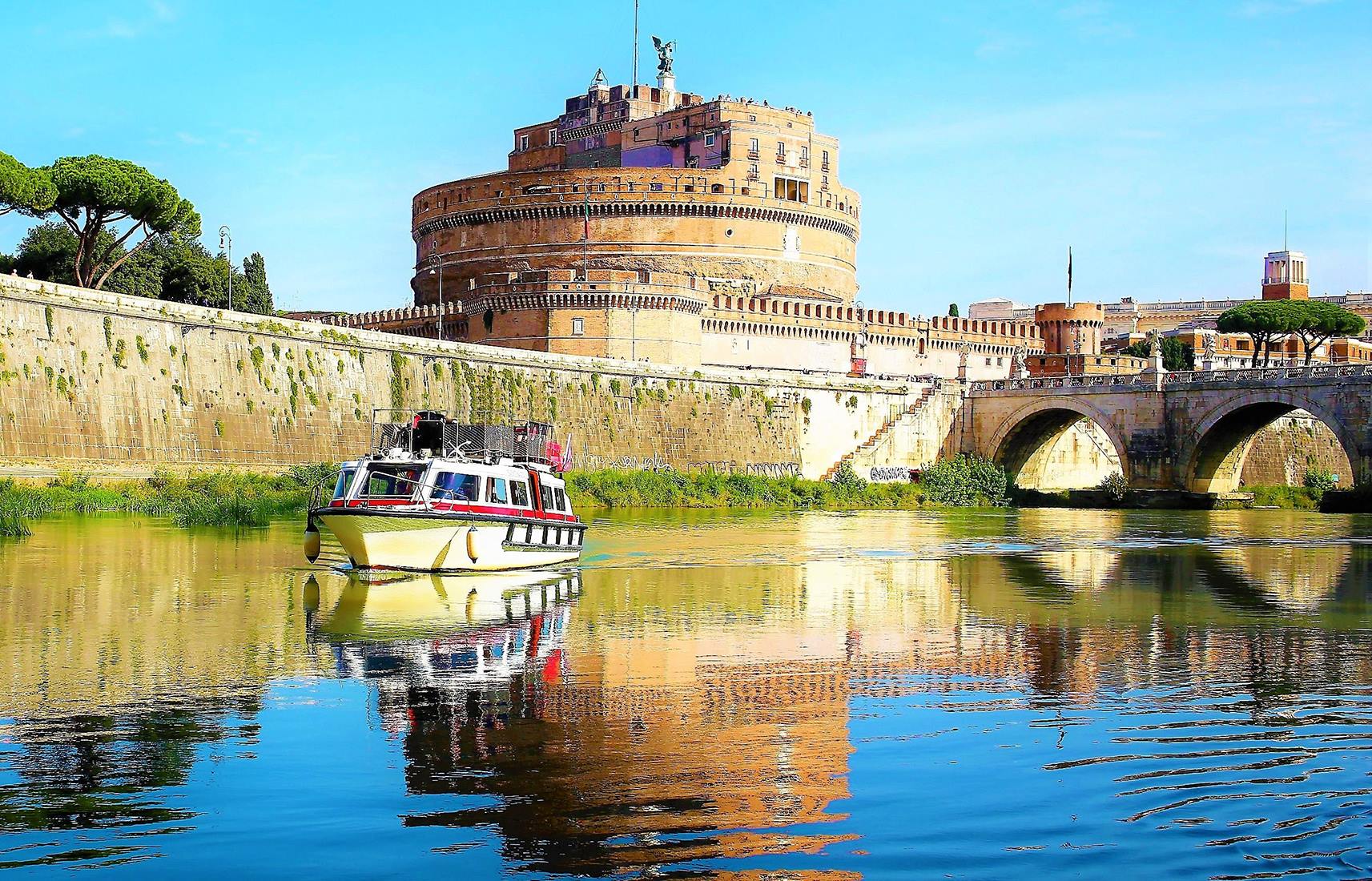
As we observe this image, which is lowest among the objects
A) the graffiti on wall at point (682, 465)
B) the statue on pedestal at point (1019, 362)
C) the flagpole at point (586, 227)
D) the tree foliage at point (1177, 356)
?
the graffiti on wall at point (682, 465)

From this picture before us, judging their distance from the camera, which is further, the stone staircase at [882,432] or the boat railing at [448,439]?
the stone staircase at [882,432]

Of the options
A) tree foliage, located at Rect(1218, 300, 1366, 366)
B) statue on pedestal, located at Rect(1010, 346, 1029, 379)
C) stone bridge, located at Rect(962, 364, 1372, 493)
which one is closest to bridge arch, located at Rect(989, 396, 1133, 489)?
stone bridge, located at Rect(962, 364, 1372, 493)

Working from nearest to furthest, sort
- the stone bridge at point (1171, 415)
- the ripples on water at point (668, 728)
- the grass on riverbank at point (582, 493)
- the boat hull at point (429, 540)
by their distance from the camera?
the ripples on water at point (668, 728) < the boat hull at point (429, 540) < the grass on riverbank at point (582, 493) < the stone bridge at point (1171, 415)

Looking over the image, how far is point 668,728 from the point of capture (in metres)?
10.2

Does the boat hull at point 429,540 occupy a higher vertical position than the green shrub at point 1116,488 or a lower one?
lower

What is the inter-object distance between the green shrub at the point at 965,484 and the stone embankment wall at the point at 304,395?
10.3 feet

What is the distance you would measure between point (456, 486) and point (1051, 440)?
4279 centimetres

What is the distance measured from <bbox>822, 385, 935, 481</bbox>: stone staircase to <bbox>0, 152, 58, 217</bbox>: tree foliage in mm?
25085

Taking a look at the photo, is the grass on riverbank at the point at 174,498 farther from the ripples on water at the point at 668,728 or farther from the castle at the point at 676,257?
the castle at the point at 676,257

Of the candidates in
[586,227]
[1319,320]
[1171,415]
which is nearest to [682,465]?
[1171,415]

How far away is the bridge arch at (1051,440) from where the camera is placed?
55156mm

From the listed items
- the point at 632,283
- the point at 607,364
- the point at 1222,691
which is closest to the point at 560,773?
the point at 1222,691

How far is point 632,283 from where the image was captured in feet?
186

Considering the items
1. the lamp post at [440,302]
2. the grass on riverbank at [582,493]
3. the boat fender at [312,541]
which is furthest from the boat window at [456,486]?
the lamp post at [440,302]
